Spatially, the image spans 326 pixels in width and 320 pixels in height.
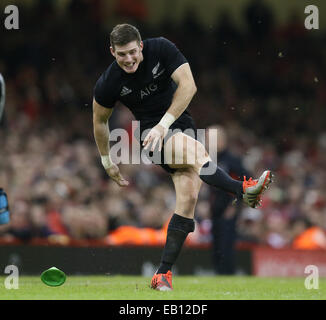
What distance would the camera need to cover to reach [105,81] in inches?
263

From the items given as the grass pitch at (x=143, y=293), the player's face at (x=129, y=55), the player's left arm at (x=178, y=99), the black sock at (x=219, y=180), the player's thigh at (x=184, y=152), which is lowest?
the grass pitch at (x=143, y=293)

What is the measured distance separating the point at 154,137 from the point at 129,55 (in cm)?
76

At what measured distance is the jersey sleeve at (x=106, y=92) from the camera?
262 inches

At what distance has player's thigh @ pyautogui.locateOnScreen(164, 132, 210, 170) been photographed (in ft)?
21.2

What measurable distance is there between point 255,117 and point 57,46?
14.5 ft

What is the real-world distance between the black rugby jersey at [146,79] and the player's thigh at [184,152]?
411mm

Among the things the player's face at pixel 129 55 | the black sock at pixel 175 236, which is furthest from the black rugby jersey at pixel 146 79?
the black sock at pixel 175 236

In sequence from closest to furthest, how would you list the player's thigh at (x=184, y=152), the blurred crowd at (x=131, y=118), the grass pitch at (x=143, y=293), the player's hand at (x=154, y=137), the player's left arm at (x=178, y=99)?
the grass pitch at (x=143, y=293)
the player's hand at (x=154, y=137)
the player's left arm at (x=178, y=99)
the player's thigh at (x=184, y=152)
the blurred crowd at (x=131, y=118)

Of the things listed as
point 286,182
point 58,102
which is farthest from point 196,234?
point 58,102

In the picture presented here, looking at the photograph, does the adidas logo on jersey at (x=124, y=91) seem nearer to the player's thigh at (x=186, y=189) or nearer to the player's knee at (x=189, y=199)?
the player's thigh at (x=186, y=189)

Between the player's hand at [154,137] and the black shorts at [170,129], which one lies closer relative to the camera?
the player's hand at [154,137]

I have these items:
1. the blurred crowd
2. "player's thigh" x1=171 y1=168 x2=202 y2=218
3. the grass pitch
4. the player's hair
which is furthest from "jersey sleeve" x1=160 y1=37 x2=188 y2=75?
the blurred crowd

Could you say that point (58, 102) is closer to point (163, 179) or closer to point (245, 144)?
point (163, 179)

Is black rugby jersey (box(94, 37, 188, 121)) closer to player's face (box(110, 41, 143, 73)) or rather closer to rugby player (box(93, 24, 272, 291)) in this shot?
rugby player (box(93, 24, 272, 291))
